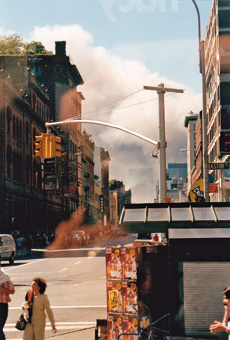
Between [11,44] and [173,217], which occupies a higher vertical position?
[11,44]

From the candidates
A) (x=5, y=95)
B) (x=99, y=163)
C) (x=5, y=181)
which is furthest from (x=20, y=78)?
(x=99, y=163)

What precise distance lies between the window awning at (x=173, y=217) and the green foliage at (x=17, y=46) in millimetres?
83472

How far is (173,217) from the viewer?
351 inches

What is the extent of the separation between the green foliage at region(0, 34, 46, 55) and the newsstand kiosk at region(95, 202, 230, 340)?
83974mm

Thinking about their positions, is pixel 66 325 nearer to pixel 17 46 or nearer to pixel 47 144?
pixel 47 144

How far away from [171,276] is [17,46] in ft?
304

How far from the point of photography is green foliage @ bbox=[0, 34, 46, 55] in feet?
297

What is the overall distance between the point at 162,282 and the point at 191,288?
0.60m

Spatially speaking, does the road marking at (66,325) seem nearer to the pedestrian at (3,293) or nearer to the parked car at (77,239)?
the pedestrian at (3,293)

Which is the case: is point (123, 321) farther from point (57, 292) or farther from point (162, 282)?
point (57, 292)

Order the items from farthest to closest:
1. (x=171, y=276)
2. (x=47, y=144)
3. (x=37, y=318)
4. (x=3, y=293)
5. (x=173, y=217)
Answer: (x=47, y=144)
(x=3, y=293)
(x=173, y=217)
(x=171, y=276)
(x=37, y=318)

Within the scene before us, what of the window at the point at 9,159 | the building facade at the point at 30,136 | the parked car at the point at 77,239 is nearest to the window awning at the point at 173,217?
the building facade at the point at 30,136

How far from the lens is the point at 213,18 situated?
61.2 metres

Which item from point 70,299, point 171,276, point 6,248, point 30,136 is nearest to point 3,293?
point 171,276
